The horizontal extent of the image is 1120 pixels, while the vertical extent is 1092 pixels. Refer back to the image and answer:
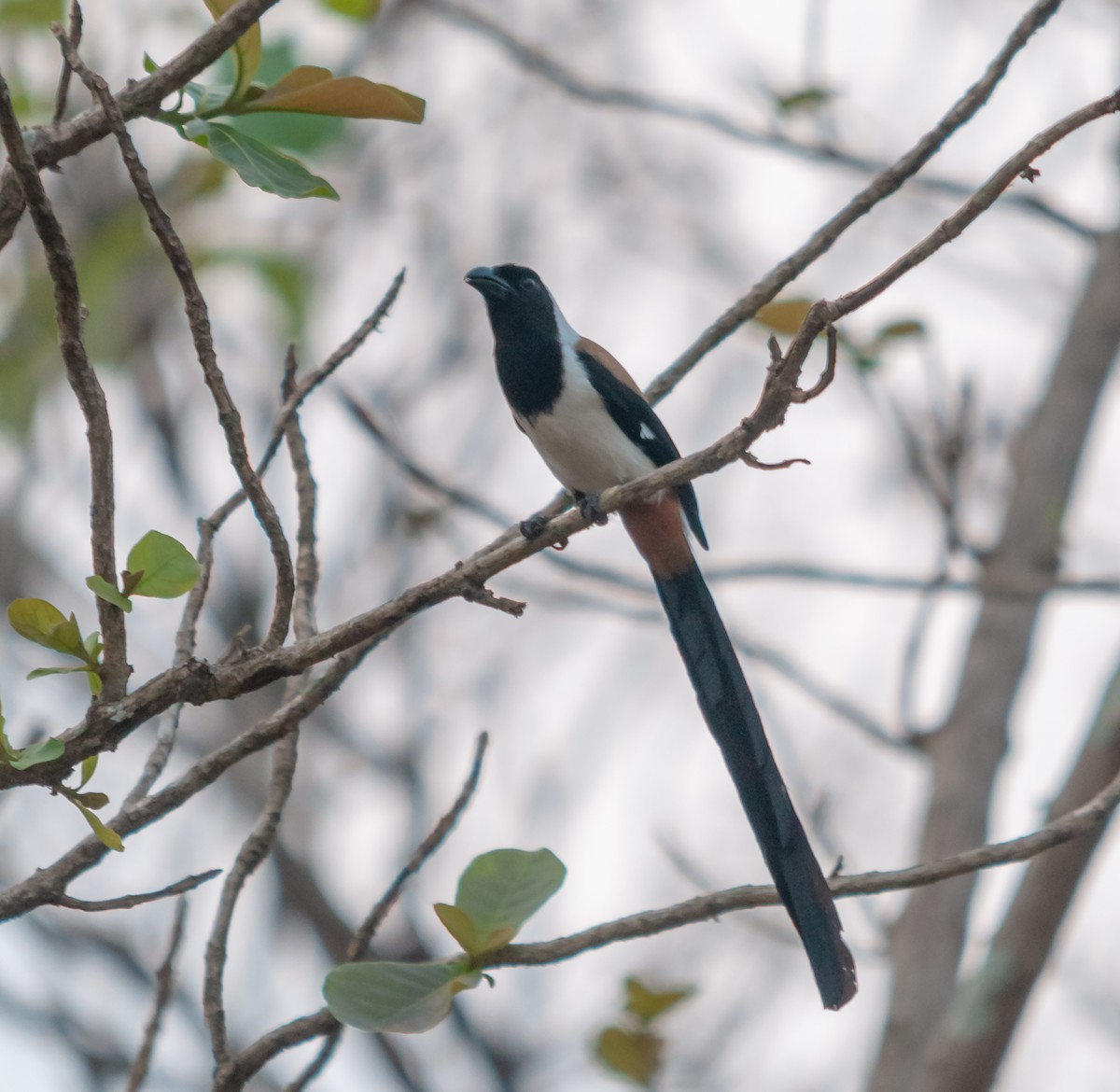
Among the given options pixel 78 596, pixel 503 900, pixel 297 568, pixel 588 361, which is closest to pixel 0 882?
pixel 78 596

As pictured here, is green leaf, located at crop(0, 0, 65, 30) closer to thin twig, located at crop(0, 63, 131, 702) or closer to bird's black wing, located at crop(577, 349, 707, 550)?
bird's black wing, located at crop(577, 349, 707, 550)

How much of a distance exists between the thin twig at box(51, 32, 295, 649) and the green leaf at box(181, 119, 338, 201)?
0.15 m

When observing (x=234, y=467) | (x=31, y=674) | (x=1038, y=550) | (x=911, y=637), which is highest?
(x=1038, y=550)

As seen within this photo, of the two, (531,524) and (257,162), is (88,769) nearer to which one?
(257,162)

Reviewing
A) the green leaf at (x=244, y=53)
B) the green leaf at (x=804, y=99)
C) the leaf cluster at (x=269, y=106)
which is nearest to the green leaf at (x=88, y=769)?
the leaf cluster at (x=269, y=106)

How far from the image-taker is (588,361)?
3.34 meters

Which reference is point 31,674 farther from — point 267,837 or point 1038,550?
point 1038,550

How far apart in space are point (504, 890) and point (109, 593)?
57 cm

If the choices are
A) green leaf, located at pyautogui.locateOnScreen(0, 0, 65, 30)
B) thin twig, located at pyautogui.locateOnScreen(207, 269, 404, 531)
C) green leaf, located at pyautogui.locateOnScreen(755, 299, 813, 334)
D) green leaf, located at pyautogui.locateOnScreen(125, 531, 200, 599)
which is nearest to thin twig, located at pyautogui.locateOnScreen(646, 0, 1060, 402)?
green leaf, located at pyautogui.locateOnScreen(755, 299, 813, 334)

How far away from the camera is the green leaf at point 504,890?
1651 mm

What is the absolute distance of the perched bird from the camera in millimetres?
2449

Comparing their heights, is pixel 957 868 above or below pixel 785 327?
below

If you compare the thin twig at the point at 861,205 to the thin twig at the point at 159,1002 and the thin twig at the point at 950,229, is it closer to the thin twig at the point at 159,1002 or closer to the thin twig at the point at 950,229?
the thin twig at the point at 950,229

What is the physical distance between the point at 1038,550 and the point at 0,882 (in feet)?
13.2
